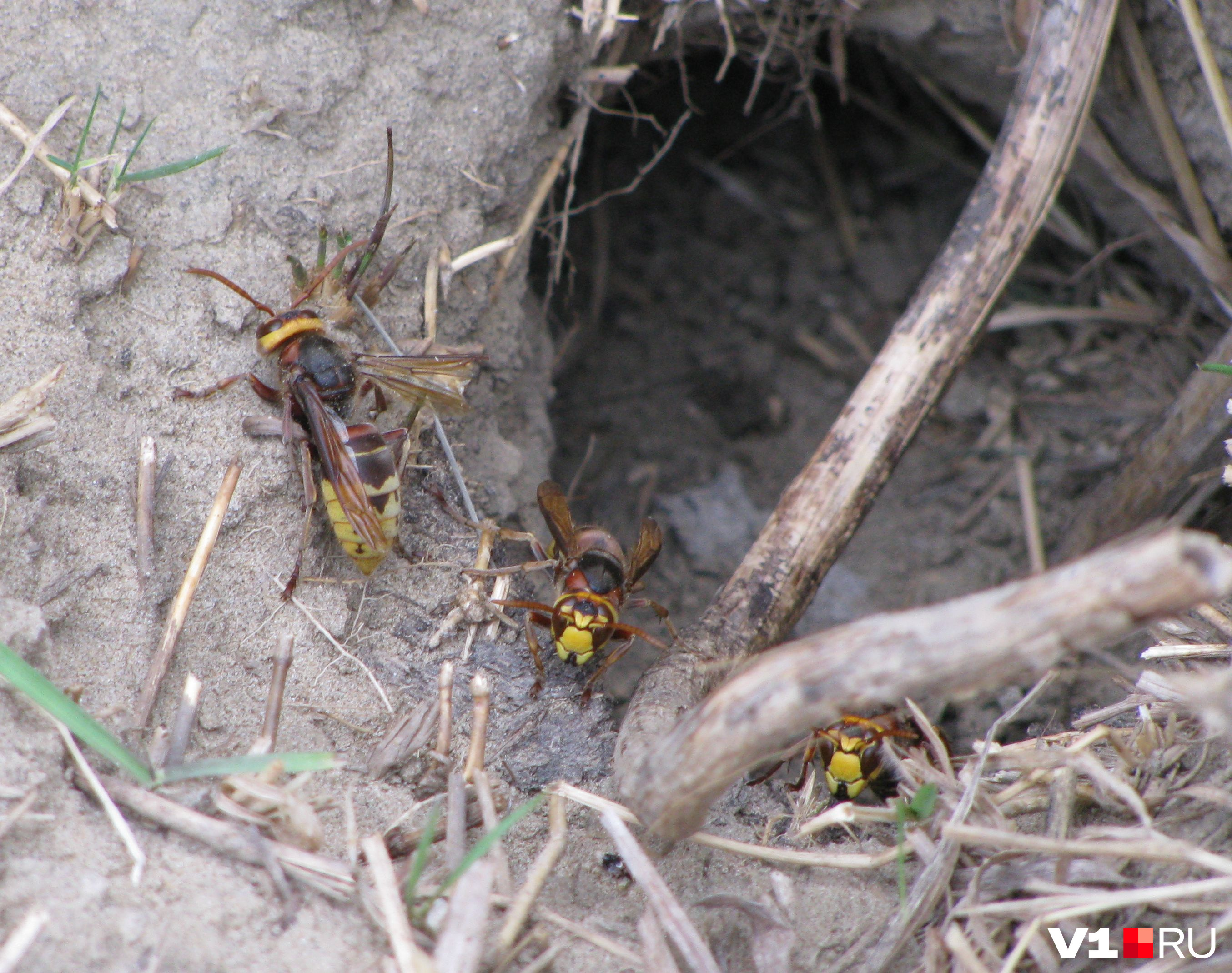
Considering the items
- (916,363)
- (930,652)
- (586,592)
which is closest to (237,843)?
(586,592)

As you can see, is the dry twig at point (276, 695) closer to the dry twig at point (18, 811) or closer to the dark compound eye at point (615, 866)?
the dry twig at point (18, 811)

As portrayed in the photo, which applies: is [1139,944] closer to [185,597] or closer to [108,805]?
[108,805]

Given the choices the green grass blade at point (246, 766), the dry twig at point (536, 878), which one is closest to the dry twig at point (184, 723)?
the green grass blade at point (246, 766)

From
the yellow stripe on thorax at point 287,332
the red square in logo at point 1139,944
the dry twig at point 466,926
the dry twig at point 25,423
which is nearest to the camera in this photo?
the dry twig at point 466,926

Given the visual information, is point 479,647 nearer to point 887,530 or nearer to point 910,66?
point 887,530

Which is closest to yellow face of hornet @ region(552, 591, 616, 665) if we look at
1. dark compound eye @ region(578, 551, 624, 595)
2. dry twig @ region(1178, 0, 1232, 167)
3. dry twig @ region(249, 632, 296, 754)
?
dark compound eye @ region(578, 551, 624, 595)

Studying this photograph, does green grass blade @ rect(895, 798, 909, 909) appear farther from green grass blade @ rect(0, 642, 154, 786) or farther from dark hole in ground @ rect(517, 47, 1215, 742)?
green grass blade @ rect(0, 642, 154, 786)
